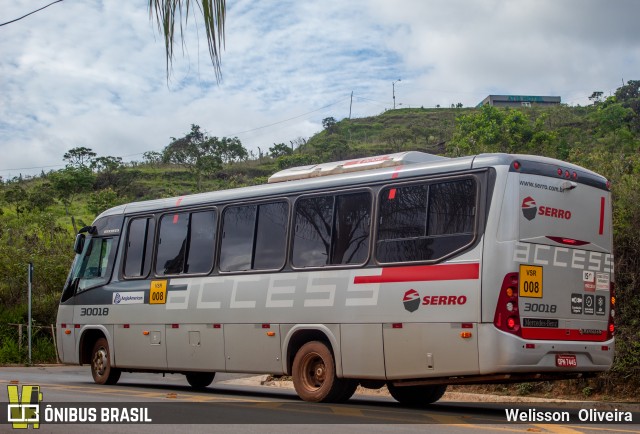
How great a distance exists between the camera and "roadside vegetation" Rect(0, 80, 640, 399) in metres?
→ 14.7

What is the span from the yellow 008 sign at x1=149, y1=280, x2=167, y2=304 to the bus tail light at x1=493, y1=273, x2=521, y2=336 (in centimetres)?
658

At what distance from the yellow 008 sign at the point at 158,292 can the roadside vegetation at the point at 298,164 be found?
6.21 metres

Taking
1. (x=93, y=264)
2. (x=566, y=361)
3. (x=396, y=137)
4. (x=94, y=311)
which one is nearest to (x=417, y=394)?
(x=566, y=361)

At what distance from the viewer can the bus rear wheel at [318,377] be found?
12039 millimetres

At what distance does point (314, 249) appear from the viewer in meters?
12.7

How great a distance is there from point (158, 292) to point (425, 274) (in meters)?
5.81

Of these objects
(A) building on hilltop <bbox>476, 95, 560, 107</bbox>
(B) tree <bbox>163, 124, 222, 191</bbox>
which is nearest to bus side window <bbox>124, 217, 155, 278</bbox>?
(B) tree <bbox>163, 124, 222, 191</bbox>

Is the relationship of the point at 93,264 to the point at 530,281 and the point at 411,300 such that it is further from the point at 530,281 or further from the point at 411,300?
the point at 530,281

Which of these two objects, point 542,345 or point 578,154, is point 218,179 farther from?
point 542,345

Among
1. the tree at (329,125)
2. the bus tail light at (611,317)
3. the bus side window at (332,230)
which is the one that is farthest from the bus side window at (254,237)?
the tree at (329,125)

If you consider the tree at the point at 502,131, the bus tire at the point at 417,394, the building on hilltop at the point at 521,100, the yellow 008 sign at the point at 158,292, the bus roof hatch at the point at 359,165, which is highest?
the building on hilltop at the point at 521,100

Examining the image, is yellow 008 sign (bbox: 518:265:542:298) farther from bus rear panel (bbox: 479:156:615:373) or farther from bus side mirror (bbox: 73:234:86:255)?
bus side mirror (bbox: 73:234:86:255)

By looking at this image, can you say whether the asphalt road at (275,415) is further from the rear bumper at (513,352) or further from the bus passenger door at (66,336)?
the bus passenger door at (66,336)

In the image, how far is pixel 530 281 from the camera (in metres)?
10.5
